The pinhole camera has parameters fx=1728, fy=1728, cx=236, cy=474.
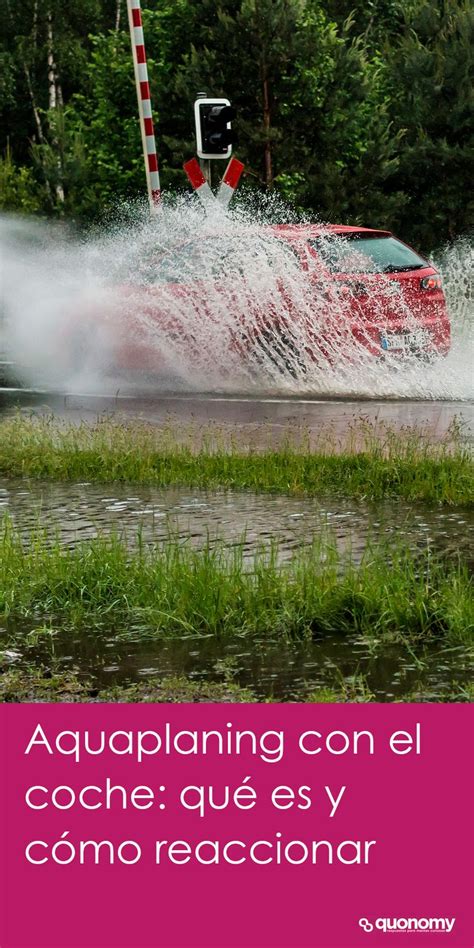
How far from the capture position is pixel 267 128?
98.0 ft

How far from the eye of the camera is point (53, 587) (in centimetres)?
684

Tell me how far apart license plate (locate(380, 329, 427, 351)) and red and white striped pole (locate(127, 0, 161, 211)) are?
20.9 ft

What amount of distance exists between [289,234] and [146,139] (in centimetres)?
616

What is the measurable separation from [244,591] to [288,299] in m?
9.22

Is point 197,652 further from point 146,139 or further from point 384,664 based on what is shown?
point 146,139

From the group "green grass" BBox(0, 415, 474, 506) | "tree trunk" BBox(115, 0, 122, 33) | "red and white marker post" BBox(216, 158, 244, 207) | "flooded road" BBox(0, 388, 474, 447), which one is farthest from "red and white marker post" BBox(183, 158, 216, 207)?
"tree trunk" BBox(115, 0, 122, 33)

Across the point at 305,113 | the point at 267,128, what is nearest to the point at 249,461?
the point at 267,128

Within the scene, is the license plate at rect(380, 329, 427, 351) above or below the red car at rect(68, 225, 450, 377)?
below

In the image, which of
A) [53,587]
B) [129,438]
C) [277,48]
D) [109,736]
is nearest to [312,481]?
[129,438]

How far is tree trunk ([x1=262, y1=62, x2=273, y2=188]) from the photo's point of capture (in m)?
29.9

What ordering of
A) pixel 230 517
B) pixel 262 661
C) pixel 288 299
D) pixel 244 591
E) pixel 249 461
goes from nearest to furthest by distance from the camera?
pixel 262 661 → pixel 244 591 → pixel 230 517 → pixel 249 461 → pixel 288 299

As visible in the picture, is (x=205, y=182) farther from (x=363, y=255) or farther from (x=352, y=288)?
(x=352, y=288)

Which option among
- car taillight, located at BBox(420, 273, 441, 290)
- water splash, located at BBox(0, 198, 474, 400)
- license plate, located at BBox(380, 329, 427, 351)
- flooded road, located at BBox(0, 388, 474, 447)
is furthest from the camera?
car taillight, located at BBox(420, 273, 441, 290)

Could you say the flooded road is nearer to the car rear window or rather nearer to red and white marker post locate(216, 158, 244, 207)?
the car rear window
